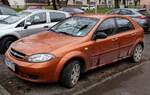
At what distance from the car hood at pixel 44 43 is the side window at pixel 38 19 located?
312cm

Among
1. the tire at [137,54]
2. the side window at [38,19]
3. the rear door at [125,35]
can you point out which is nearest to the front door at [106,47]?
the rear door at [125,35]

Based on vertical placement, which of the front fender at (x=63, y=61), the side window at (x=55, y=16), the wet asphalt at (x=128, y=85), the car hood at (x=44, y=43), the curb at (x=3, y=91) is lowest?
the wet asphalt at (x=128, y=85)

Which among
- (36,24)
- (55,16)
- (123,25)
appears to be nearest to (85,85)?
(123,25)

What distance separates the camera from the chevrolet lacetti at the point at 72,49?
561 cm

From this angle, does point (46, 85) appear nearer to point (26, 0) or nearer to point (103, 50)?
point (103, 50)

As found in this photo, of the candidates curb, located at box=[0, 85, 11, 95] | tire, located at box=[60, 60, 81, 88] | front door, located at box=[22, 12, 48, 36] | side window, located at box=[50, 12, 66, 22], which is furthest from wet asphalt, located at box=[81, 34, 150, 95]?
side window, located at box=[50, 12, 66, 22]

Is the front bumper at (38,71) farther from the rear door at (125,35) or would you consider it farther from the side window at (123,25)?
the side window at (123,25)

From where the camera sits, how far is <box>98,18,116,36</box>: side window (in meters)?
6.91

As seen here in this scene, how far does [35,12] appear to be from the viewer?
9.99 m

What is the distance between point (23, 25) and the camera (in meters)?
9.55

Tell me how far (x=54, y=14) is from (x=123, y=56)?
12.5 ft

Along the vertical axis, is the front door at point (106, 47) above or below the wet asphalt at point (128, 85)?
above

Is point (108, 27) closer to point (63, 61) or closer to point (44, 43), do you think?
point (44, 43)

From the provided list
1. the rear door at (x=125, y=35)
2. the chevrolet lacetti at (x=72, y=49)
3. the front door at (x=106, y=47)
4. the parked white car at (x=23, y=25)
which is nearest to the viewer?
the chevrolet lacetti at (x=72, y=49)
